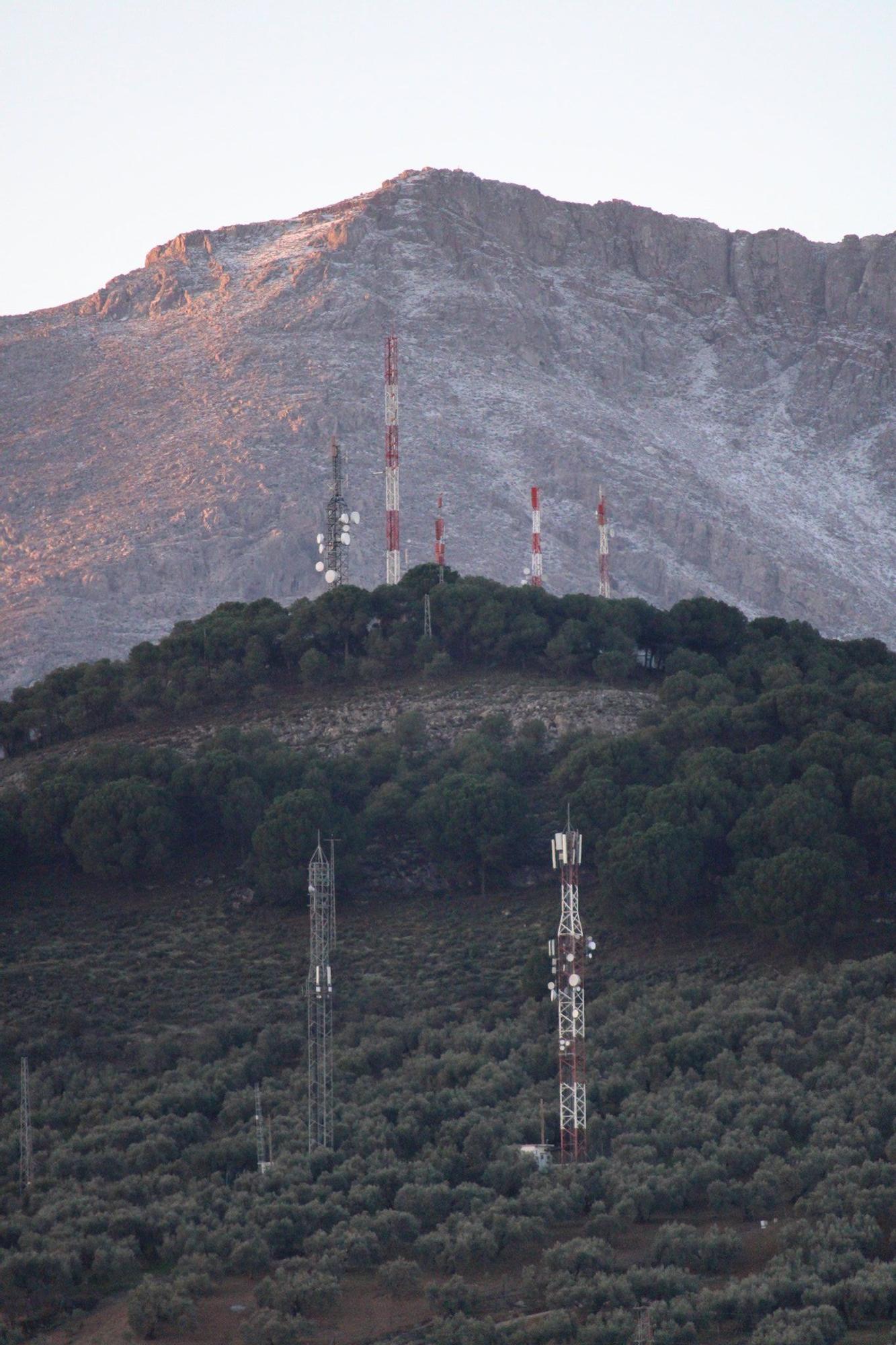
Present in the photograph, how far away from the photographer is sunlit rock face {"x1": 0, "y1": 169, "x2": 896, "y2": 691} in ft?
382

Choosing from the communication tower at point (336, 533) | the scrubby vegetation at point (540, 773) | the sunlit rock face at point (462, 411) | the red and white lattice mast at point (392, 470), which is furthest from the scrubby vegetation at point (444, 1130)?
the sunlit rock face at point (462, 411)

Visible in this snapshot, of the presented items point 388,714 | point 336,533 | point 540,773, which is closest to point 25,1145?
point 540,773

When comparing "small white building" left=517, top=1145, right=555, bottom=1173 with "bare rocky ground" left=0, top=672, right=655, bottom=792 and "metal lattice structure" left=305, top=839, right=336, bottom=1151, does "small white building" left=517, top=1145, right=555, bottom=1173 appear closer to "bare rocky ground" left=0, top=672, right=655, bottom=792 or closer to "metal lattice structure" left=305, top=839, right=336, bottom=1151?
"metal lattice structure" left=305, top=839, right=336, bottom=1151

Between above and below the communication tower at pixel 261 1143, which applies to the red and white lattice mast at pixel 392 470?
above

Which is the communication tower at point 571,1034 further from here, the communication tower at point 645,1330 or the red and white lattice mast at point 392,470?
the red and white lattice mast at point 392,470

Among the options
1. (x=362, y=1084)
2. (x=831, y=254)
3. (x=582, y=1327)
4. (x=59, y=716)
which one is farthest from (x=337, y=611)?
(x=831, y=254)

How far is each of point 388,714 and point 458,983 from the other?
1632 cm

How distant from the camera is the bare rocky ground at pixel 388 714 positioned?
6166cm

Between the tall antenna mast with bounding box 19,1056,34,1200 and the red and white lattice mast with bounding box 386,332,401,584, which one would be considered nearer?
the tall antenna mast with bounding box 19,1056,34,1200

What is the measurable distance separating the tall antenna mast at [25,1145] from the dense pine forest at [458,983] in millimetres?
368

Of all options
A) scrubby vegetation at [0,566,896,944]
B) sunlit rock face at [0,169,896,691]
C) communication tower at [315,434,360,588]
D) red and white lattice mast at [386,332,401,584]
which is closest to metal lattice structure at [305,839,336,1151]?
scrubby vegetation at [0,566,896,944]

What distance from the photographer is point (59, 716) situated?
6600 cm

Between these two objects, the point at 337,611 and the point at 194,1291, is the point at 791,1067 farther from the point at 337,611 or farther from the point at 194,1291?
the point at 337,611

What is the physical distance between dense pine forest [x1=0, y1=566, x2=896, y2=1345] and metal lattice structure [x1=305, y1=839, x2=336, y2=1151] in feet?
1.87
